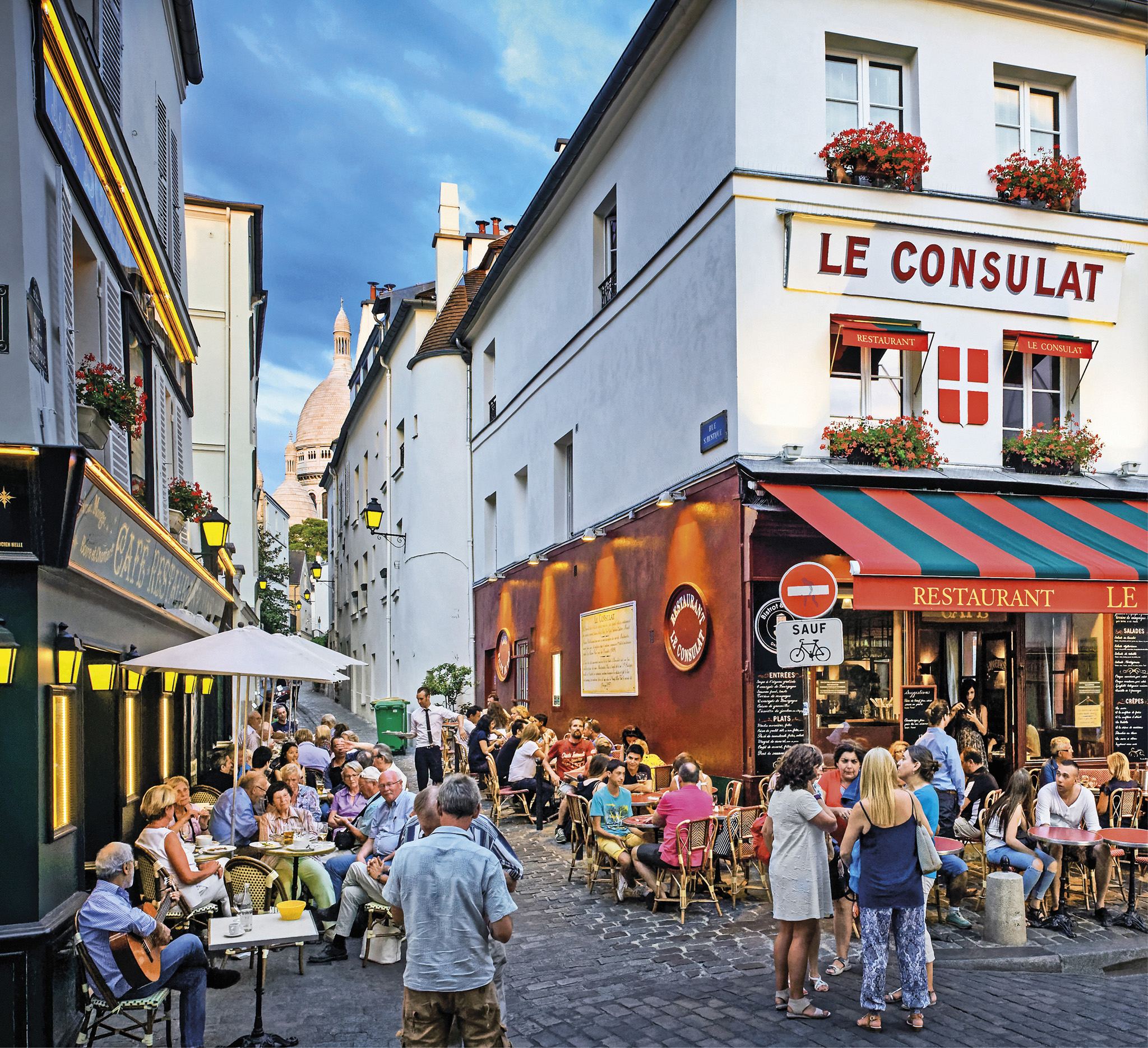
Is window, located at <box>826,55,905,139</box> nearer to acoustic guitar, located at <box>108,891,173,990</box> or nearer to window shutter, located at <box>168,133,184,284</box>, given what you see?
window shutter, located at <box>168,133,184,284</box>

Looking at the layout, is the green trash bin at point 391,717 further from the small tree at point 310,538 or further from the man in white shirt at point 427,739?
the small tree at point 310,538

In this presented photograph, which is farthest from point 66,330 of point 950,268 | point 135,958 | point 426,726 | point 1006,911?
point 950,268

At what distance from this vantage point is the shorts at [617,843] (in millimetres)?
9367

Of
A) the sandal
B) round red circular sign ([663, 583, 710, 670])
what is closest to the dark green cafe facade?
the sandal

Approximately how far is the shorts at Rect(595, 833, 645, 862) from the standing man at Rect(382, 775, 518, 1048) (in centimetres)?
508

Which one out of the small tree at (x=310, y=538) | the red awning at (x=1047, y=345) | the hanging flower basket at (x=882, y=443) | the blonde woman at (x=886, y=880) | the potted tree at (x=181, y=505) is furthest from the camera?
the small tree at (x=310, y=538)

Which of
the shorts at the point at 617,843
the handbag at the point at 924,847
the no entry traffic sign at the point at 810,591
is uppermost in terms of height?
the no entry traffic sign at the point at 810,591

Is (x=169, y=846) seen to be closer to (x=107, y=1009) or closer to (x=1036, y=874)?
(x=107, y=1009)

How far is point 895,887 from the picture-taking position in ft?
19.8

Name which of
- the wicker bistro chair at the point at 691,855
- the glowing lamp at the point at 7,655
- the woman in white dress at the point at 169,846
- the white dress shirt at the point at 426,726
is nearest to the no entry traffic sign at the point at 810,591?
the wicker bistro chair at the point at 691,855

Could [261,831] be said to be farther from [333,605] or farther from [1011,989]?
[333,605]

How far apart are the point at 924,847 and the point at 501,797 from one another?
30.0 ft

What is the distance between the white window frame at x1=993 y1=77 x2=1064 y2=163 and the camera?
12.7m

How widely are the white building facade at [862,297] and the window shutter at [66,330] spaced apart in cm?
666
